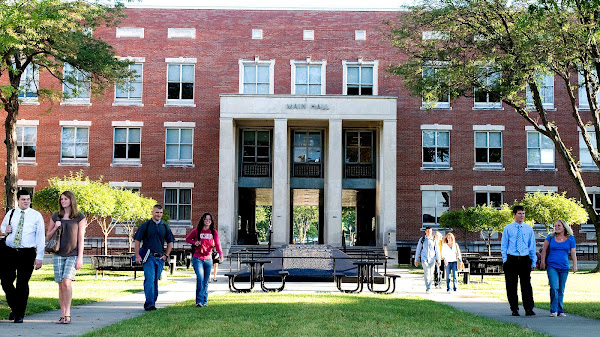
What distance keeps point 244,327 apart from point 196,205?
29.5 m

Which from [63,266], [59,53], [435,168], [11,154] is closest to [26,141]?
[11,154]

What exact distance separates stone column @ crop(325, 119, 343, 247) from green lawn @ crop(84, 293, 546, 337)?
20689 millimetres

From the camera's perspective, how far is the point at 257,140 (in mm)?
41219

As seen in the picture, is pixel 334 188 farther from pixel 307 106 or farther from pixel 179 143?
pixel 179 143

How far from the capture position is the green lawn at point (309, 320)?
10.1 meters

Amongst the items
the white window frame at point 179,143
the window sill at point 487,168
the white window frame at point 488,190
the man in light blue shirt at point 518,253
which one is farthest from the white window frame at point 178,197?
the man in light blue shirt at point 518,253

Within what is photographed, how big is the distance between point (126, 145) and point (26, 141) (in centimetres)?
546

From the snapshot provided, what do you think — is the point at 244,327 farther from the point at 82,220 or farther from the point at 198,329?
the point at 82,220

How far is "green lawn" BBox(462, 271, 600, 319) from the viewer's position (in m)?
14.7

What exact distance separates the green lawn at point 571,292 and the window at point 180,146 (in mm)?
19194

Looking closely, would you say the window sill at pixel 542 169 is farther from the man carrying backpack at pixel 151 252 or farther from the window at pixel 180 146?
the man carrying backpack at pixel 151 252

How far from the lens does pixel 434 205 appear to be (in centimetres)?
3991

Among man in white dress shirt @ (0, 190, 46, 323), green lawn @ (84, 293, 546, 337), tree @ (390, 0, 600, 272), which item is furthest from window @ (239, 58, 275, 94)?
man in white dress shirt @ (0, 190, 46, 323)

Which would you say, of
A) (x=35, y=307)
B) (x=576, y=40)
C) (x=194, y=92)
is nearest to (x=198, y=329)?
(x=35, y=307)
